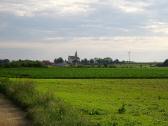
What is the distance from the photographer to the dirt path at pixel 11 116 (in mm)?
19148

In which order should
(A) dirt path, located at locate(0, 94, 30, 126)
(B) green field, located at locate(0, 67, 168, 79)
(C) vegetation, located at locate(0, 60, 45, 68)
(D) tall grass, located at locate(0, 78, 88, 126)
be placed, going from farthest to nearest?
(C) vegetation, located at locate(0, 60, 45, 68), (B) green field, located at locate(0, 67, 168, 79), (A) dirt path, located at locate(0, 94, 30, 126), (D) tall grass, located at locate(0, 78, 88, 126)

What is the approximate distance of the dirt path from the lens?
19.1m

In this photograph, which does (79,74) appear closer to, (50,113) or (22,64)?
(22,64)

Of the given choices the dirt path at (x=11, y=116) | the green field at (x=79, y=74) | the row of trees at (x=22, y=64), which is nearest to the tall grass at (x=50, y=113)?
the dirt path at (x=11, y=116)

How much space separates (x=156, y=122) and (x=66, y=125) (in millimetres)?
6125

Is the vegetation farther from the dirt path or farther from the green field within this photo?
the dirt path

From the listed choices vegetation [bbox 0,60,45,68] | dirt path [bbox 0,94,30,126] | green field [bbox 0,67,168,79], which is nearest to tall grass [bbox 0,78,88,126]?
dirt path [bbox 0,94,30,126]

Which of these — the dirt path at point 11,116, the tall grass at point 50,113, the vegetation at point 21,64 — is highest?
the vegetation at point 21,64

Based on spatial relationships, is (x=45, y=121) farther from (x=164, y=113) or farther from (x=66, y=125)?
(x=164, y=113)

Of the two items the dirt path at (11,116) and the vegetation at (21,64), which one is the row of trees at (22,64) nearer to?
the vegetation at (21,64)

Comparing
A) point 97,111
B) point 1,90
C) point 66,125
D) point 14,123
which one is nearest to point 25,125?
point 14,123

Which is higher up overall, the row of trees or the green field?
the row of trees

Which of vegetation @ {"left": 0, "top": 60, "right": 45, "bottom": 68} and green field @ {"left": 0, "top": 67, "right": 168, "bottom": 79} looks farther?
vegetation @ {"left": 0, "top": 60, "right": 45, "bottom": 68}

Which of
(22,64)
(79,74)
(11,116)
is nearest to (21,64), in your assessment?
(22,64)
